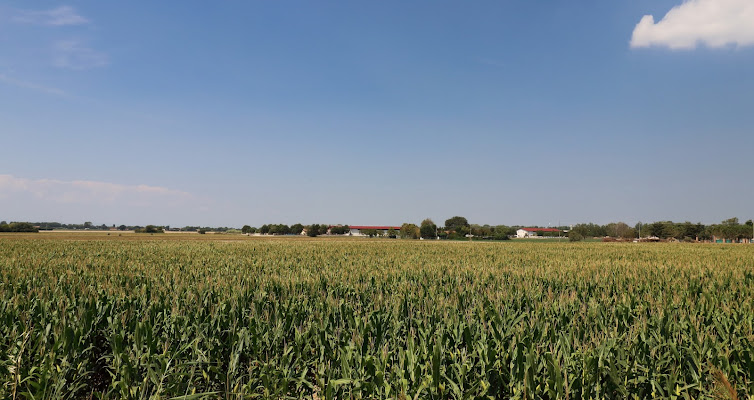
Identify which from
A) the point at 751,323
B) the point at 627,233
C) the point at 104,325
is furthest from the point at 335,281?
the point at 627,233

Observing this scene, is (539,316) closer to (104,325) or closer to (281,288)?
(281,288)

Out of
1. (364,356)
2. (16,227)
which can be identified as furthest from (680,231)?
(16,227)

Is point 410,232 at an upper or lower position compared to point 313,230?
lower

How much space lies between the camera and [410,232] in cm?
16138

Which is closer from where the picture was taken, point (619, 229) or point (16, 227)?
point (16, 227)

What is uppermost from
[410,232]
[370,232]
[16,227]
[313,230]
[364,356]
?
[313,230]

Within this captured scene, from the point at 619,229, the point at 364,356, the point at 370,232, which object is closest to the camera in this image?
the point at 364,356

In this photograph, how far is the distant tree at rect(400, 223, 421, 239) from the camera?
15950 cm

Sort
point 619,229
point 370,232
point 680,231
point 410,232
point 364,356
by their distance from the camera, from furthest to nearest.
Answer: point 370,232, point 619,229, point 410,232, point 680,231, point 364,356

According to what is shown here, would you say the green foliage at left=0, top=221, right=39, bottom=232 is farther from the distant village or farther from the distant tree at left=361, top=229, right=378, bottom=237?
the distant tree at left=361, top=229, right=378, bottom=237

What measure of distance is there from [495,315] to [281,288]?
5507 mm

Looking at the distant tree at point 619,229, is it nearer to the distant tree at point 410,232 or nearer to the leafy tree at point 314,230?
the distant tree at point 410,232

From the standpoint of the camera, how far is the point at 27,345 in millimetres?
5082

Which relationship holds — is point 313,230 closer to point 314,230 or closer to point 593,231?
point 314,230
